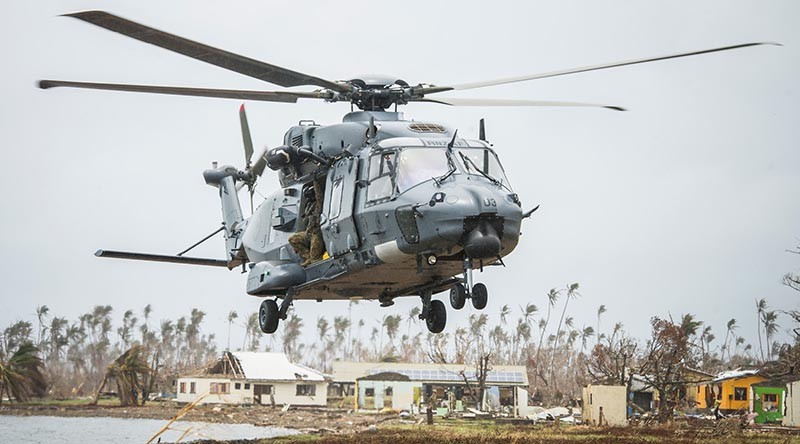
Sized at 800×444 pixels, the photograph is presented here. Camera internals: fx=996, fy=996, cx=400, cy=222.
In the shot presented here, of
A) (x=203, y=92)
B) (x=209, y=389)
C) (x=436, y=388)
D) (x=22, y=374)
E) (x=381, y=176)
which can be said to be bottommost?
(x=209, y=389)

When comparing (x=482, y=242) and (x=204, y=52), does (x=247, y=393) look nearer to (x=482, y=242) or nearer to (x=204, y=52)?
(x=204, y=52)

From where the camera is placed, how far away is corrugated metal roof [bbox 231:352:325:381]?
64.2 meters

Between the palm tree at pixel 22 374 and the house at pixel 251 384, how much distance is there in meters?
15.8

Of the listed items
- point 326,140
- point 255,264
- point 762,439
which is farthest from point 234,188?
point 762,439

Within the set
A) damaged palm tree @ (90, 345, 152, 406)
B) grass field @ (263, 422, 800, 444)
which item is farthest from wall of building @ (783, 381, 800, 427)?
damaged palm tree @ (90, 345, 152, 406)

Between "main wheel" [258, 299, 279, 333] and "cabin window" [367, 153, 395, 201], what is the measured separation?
425cm

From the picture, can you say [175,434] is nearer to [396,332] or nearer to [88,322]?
[88,322]

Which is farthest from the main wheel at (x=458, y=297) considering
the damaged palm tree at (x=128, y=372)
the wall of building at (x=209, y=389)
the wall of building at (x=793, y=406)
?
the wall of building at (x=209, y=389)

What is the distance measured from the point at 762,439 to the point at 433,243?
54.9 ft

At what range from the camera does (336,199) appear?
60.2 ft

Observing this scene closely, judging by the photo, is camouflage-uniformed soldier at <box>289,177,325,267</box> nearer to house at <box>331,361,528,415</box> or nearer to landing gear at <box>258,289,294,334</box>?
landing gear at <box>258,289,294,334</box>

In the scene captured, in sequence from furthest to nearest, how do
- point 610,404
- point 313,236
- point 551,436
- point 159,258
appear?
point 610,404 < point 551,436 < point 159,258 < point 313,236

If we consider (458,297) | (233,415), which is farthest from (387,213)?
(233,415)

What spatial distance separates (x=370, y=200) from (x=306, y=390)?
49226 millimetres
